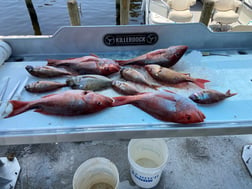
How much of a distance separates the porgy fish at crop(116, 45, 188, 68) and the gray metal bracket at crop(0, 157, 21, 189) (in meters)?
1.69

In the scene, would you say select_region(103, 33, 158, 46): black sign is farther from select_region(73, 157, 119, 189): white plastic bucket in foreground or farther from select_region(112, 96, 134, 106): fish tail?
select_region(73, 157, 119, 189): white plastic bucket in foreground

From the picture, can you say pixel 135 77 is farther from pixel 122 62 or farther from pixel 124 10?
pixel 124 10

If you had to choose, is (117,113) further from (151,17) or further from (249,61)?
(151,17)

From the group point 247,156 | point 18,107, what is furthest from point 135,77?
point 247,156

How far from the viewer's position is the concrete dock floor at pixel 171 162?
2172 millimetres

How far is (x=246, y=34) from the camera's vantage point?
220cm

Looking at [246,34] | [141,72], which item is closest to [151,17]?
[246,34]

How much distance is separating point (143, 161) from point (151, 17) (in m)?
4.09

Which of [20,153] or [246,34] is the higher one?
[246,34]

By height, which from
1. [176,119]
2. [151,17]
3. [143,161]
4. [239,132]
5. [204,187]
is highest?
[176,119]

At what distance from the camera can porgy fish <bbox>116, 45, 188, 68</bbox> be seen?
1904 millimetres

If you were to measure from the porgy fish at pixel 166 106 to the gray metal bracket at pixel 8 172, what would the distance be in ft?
5.16

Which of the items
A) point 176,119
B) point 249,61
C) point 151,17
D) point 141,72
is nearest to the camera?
point 176,119

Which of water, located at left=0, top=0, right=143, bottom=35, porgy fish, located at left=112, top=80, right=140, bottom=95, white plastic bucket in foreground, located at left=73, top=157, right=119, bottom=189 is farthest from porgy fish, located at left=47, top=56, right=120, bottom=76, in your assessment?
water, located at left=0, top=0, right=143, bottom=35
